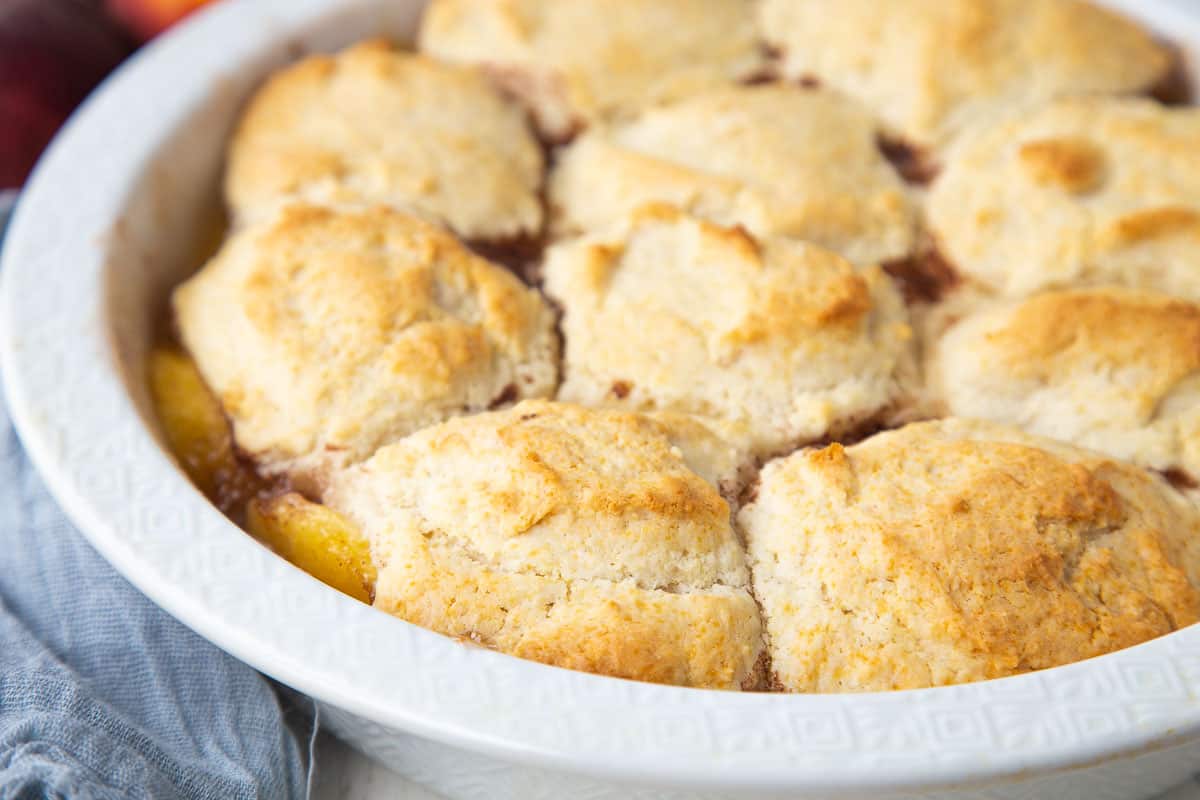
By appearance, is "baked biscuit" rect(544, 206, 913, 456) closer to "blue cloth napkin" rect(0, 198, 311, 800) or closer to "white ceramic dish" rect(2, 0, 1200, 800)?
"white ceramic dish" rect(2, 0, 1200, 800)

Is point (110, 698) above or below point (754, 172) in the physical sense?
below

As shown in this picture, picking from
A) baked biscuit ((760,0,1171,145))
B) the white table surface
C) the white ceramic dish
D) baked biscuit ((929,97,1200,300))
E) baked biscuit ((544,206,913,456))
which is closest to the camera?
the white ceramic dish

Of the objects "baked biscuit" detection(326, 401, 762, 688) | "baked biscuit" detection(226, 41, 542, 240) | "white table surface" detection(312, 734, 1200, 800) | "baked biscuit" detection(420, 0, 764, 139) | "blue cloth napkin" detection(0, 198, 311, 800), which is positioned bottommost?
"white table surface" detection(312, 734, 1200, 800)

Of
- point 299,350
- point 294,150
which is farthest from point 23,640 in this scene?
point 294,150

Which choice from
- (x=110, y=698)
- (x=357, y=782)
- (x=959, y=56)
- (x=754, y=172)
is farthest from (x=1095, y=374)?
(x=110, y=698)

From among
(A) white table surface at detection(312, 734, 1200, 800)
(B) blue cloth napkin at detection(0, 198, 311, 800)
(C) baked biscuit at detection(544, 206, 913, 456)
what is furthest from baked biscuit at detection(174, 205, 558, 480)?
(A) white table surface at detection(312, 734, 1200, 800)

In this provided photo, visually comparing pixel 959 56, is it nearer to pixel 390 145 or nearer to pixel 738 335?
pixel 738 335
